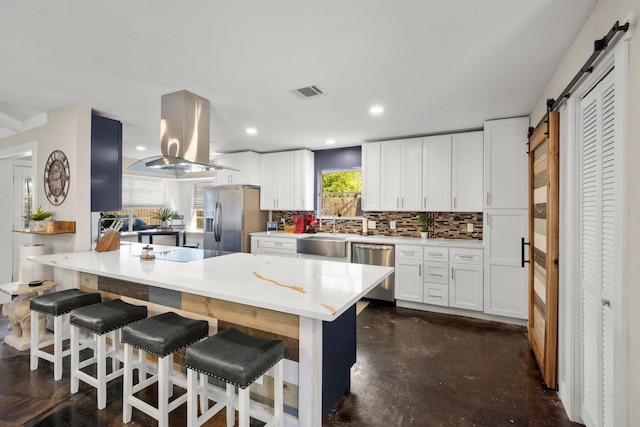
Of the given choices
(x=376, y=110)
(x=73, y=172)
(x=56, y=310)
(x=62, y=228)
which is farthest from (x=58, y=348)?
(x=376, y=110)

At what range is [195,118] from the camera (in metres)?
2.87

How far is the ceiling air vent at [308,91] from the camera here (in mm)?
2725

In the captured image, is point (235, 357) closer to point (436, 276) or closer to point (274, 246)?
point (436, 276)

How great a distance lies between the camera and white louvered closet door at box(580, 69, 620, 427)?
151 centimetres

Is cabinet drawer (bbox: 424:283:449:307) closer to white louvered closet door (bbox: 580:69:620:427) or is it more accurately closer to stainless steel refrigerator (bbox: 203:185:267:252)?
white louvered closet door (bbox: 580:69:620:427)

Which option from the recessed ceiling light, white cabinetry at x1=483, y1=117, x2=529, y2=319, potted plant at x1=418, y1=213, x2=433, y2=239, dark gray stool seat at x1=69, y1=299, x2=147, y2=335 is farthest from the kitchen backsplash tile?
dark gray stool seat at x1=69, y1=299, x2=147, y2=335

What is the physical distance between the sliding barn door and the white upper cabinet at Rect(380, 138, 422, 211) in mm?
1452

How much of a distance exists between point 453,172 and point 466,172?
156mm

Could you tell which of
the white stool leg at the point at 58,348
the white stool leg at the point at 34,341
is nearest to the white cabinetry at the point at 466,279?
the white stool leg at the point at 58,348

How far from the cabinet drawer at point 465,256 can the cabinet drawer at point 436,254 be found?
0.06m

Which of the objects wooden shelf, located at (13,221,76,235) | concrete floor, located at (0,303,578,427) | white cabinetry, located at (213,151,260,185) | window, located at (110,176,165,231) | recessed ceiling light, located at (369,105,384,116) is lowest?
concrete floor, located at (0,303,578,427)

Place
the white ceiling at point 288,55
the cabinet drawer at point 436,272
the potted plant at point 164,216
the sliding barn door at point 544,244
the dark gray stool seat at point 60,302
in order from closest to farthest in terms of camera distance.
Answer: the white ceiling at point 288,55 → the sliding barn door at point 544,244 → the dark gray stool seat at point 60,302 → the cabinet drawer at point 436,272 → the potted plant at point 164,216

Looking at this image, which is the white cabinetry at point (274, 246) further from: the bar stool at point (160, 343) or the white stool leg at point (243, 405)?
the white stool leg at point (243, 405)

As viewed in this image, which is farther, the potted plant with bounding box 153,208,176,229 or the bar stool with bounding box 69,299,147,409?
the potted plant with bounding box 153,208,176,229
